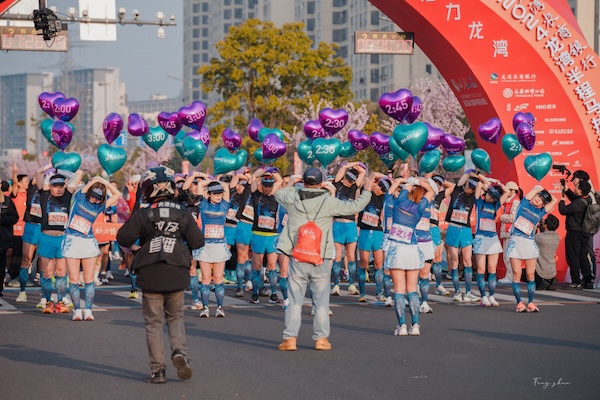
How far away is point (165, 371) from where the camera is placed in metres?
9.67

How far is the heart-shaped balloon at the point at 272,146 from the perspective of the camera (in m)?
16.4

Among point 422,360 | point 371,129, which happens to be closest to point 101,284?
point 422,360

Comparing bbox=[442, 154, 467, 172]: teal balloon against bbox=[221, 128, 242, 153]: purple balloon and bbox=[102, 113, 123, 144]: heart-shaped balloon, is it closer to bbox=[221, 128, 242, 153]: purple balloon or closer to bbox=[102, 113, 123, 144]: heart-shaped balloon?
bbox=[221, 128, 242, 153]: purple balloon

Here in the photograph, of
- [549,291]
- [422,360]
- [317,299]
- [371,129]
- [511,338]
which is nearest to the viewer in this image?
[422,360]

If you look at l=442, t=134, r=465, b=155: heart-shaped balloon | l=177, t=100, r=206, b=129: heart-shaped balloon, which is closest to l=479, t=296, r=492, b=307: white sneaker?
l=442, t=134, r=465, b=155: heart-shaped balloon

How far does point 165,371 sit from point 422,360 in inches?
106

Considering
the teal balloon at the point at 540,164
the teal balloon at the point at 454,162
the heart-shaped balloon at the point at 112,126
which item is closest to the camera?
the heart-shaped balloon at the point at 112,126

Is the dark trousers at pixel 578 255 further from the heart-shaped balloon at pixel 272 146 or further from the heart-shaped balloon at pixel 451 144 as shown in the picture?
the heart-shaped balloon at pixel 272 146

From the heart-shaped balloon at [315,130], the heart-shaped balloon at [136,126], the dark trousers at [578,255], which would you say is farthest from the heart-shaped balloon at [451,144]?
the heart-shaped balloon at [136,126]

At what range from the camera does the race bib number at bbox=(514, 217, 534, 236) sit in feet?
51.3

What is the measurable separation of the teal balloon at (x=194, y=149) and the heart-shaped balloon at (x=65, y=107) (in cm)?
178

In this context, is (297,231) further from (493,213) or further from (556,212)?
(556,212)

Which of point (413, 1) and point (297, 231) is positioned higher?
point (413, 1)

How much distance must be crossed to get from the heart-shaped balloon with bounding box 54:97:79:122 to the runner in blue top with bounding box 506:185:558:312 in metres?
6.98
